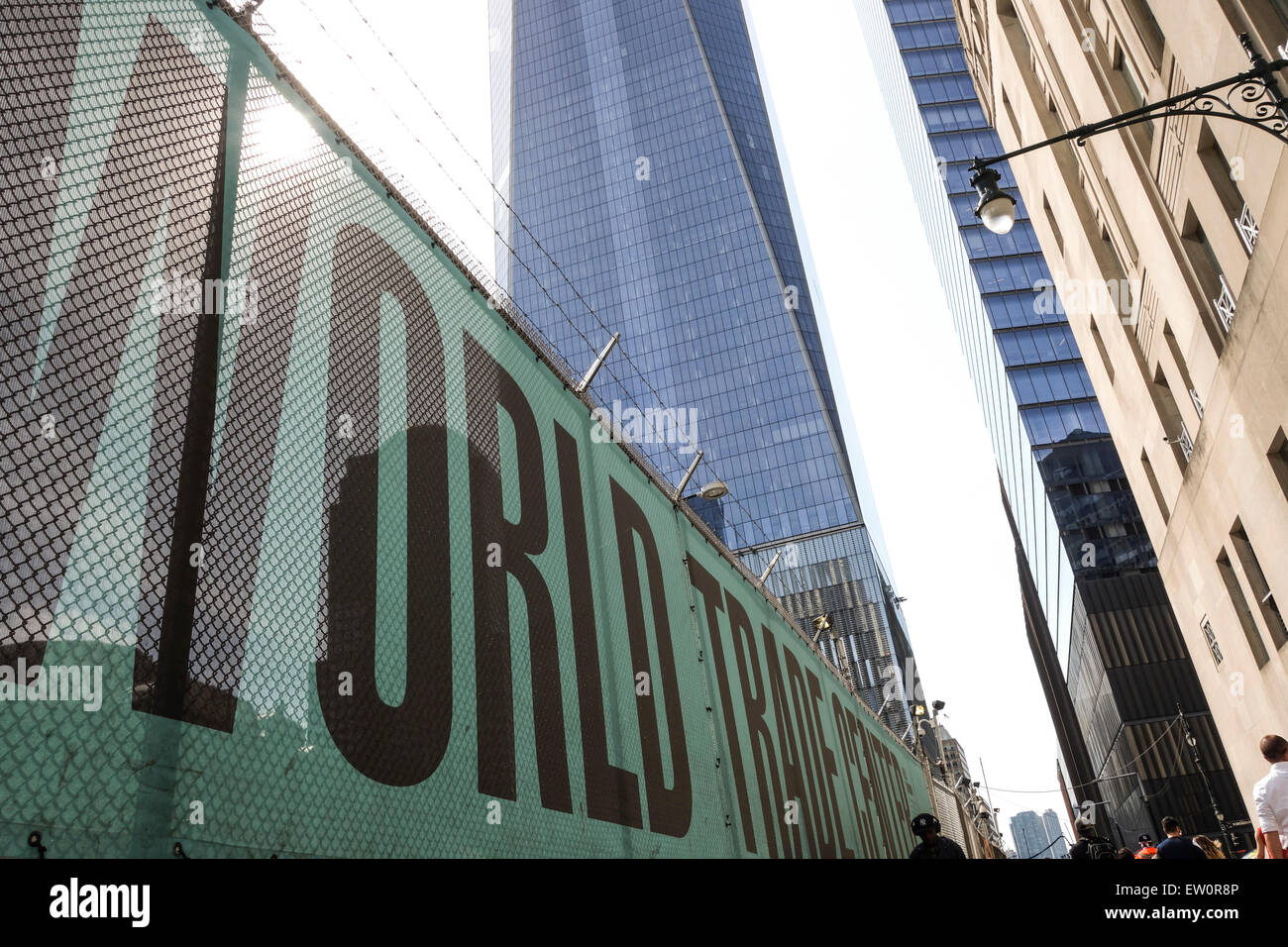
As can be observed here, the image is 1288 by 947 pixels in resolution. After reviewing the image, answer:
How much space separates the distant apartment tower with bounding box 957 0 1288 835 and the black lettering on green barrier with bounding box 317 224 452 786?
9.50 metres

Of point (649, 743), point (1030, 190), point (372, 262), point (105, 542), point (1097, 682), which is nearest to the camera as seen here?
point (105, 542)

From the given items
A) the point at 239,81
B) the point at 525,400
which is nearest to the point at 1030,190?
the point at 525,400

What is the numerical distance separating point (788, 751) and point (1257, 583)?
Answer: 10.5m

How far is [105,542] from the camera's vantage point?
297 centimetres

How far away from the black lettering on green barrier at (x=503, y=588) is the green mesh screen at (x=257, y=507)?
28 millimetres

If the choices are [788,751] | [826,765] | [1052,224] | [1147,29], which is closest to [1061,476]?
[1052,224]

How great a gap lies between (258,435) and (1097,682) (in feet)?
227

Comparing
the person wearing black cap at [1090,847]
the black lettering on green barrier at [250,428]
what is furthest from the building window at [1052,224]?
the black lettering on green barrier at [250,428]

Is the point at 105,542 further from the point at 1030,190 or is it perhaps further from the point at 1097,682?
the point at 1097,682

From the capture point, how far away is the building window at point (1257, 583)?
1573 centimetres

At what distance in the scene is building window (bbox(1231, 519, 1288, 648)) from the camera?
51.6ft

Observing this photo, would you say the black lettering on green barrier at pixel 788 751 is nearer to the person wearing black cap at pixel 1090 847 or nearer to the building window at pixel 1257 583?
the person wearing black cap at pixel 1090 847

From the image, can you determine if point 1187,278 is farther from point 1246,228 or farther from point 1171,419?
point 1171,419

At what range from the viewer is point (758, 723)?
427 inches
